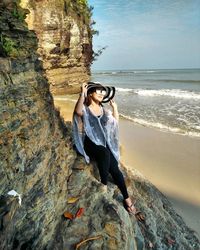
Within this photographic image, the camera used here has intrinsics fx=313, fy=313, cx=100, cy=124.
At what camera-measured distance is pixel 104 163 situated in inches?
163

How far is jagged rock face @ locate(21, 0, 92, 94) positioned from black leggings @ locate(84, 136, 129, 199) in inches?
637

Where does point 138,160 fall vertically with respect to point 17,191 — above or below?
below

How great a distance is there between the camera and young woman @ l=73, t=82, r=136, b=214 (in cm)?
411

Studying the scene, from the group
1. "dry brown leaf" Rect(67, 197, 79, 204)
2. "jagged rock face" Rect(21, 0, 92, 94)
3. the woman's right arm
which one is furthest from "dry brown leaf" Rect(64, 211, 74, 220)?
"jagged rock face" Rect(21, 0, 92, 94)

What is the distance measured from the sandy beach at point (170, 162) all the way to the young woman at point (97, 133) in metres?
2.24

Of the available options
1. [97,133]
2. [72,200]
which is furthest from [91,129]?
[72,200]

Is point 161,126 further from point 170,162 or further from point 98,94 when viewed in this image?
point 98,94

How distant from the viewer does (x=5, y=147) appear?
2689 mm

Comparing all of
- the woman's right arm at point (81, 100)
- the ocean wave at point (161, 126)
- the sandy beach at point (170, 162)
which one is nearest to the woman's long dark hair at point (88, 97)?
the woman's right arm at point (81, 100)

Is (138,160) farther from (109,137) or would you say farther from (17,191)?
(17,191)

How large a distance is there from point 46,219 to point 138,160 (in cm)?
600

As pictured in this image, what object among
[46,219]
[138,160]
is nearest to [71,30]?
[138,160]

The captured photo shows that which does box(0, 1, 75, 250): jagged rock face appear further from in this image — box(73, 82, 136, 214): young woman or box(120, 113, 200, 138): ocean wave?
box(120, 113, 200, 138): ocean wave

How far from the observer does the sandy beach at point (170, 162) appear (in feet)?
21.2
